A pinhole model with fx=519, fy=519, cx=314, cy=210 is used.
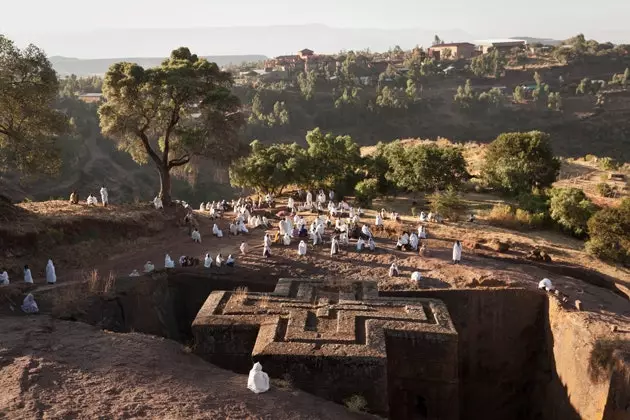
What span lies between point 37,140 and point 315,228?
430 inches

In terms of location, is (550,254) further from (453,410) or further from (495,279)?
(453,410)

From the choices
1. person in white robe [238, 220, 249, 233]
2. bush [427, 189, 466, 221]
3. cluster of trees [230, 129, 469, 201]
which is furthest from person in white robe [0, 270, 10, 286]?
bush [427, 189, 466, 221]

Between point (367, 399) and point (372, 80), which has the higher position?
point (372, 80)

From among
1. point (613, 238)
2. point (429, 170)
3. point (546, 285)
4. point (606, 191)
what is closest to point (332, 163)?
point (429, 170)

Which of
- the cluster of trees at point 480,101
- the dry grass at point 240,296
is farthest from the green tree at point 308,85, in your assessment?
the dry grass at point 240,296

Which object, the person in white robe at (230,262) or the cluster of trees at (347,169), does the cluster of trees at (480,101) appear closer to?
the cluster of trees at (347,169)

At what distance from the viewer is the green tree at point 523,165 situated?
94.6 ft

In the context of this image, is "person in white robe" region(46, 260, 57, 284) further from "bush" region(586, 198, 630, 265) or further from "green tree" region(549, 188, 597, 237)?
"green tree" region(549, 188, 597, 237)

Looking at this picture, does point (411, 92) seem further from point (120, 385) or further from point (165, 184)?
point (120, 385)

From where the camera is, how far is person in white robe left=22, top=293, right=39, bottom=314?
42.1 feet

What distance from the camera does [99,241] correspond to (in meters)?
18.8

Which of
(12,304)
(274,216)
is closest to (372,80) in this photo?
(274,216)

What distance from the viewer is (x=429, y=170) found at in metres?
27.5

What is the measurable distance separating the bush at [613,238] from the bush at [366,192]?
10486 millimetres
